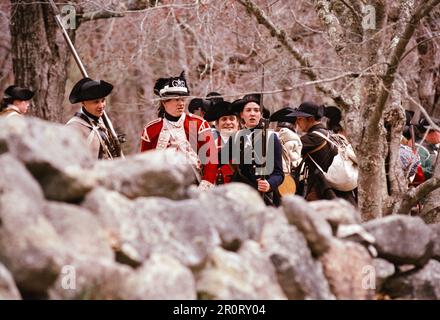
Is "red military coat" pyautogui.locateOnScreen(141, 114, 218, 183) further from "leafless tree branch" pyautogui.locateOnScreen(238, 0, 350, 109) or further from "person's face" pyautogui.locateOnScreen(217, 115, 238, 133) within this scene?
"leafless tree branch" pyautogui.locateOnScreen(238, 0, 350, 109)

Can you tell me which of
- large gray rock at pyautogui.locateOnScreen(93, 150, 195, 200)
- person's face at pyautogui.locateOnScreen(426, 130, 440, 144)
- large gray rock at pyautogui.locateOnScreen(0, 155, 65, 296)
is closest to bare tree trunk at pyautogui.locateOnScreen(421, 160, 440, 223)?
person's face at pyautogui.locateOnScreen(426, 130, 440, 144)

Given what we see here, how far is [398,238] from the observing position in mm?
6668

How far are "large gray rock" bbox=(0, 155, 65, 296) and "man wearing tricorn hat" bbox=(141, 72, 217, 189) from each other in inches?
180

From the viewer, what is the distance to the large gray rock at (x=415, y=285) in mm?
6723

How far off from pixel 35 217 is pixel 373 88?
189 inches

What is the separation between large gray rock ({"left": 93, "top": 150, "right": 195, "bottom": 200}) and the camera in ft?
18.9

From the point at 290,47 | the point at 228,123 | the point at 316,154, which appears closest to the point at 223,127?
the point at 228,123

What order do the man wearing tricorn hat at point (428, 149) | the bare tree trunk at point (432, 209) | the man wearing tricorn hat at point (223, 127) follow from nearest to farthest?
the man wearing tricorn hat at point (223, 127) < the bare tree trunk at point (432, 209) < the man wearing tricorn hat at point (428, 149)

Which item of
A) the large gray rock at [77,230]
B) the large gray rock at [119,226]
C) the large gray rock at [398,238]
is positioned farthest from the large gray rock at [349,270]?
the large gray rock at [77,230]

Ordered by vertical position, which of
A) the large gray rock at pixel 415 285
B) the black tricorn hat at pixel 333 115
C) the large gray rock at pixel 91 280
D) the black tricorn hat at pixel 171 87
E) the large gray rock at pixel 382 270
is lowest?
the large gray rock at pixel 415 285

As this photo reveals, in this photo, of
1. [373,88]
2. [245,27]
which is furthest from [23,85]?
[373,88]

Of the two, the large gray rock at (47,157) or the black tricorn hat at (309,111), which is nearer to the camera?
the large gray rock at (47,157)

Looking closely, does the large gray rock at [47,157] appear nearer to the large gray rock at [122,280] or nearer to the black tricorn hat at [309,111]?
the large gray rock at [122,280]

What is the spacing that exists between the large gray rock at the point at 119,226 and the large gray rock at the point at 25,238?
0.34m
